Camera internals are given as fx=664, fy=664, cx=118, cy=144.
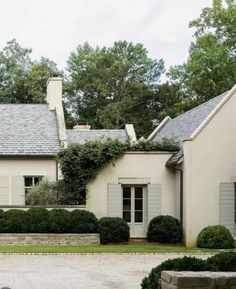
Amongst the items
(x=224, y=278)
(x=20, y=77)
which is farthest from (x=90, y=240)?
(x=20, y=77)

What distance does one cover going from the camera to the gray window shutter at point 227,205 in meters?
27.4

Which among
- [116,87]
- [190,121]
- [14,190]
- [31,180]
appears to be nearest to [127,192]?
[190,121]

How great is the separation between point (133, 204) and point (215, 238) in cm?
478

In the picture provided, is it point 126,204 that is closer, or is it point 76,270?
Answer: point 76,270

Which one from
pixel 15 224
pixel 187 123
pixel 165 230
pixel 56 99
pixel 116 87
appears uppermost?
pixel 116 87

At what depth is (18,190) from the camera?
3216 centimetres

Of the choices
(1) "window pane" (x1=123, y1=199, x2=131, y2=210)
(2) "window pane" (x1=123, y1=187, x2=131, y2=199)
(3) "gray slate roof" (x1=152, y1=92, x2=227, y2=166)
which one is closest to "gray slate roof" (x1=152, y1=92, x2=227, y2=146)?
(3) "gray slate roof" (x1=152, y1=92, x2=227, y2=166)

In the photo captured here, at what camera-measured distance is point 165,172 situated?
29.4 meters

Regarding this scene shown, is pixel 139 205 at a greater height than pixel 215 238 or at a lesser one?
greater

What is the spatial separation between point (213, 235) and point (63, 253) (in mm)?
6415

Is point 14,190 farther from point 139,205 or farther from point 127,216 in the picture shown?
point 139,205

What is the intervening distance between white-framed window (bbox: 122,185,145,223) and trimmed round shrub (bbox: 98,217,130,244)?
208 centimetres

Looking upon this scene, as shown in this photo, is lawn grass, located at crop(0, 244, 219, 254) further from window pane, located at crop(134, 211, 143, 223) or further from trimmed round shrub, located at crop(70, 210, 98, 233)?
window pane, located at crop(134, 211, 143, 223)

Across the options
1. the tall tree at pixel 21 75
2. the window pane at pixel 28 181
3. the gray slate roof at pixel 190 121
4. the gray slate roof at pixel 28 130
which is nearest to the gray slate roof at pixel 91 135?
the gray slate roof at pixel 28 130
